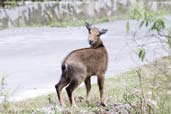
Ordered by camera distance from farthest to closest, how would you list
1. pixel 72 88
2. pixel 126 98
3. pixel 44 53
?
pixel 44 53, pixel 72 88, pixel 126 98

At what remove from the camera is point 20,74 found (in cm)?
1175

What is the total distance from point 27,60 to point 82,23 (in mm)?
7179

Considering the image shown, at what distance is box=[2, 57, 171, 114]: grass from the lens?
20.5 feet

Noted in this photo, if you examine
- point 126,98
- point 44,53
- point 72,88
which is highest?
point 126,98

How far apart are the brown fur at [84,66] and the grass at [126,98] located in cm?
26

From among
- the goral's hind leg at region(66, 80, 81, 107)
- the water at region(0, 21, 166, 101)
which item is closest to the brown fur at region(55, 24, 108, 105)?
the goral's hind leg at region(66, 80, 81, 107)

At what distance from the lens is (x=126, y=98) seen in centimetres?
660

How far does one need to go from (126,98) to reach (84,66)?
1.25 metres

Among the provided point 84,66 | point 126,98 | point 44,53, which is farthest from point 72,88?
point 44,53

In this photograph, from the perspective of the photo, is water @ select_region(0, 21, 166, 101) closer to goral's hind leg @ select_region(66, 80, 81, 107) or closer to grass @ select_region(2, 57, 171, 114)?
grass @ select_region(2, 57, 171, 114)

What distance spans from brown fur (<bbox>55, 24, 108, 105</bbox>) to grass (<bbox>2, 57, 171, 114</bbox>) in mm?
264

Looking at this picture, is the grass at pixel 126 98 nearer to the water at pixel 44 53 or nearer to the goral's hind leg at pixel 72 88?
the goral's hind leg at pixel 72 88

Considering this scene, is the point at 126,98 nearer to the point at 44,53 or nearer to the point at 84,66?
the point at 84,66

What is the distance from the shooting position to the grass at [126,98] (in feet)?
20.5
